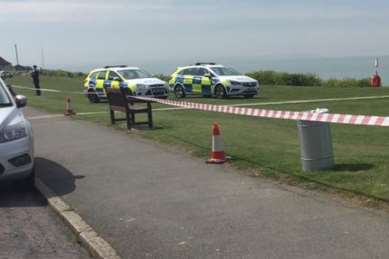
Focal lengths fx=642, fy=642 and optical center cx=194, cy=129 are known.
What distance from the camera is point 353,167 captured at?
755 cm

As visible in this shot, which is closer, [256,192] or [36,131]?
[256,192]

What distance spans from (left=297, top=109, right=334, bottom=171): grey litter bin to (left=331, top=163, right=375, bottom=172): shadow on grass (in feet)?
0.42

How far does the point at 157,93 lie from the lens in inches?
979

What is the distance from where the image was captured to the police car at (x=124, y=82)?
970 inches

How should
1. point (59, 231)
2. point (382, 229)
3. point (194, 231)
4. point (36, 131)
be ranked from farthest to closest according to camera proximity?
1. point (36, 131)
2. point (59, 231)
3. point (194, 231)
4. point (382, 229)

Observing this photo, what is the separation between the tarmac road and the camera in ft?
17.6

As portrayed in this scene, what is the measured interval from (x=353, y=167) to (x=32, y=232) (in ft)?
12.3

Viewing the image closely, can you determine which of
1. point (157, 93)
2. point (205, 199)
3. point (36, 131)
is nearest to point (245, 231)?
point (205, 199)

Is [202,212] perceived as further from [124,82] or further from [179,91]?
[179,91]

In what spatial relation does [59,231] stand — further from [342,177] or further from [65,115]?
[65,115]

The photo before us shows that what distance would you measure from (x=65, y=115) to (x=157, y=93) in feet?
22.6

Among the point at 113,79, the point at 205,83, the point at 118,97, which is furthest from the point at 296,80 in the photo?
the point at 118,97

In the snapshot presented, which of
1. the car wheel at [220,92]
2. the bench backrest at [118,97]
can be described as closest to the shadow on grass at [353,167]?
the bench backrest at [118,97]

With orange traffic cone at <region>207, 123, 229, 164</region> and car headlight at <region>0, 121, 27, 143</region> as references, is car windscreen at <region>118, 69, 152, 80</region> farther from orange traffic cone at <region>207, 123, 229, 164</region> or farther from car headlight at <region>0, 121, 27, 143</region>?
car headlight at <region>0, 121, 27, 143</region>
